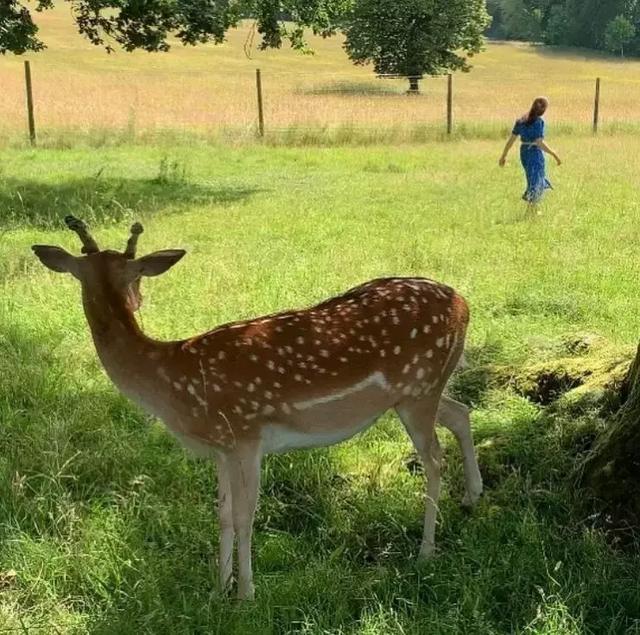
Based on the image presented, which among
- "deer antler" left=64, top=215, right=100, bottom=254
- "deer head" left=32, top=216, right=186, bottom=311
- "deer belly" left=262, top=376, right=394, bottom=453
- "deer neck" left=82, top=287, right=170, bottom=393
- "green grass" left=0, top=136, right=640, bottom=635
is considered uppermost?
"deer antler" left=64, top=215, right=100, bottom=254

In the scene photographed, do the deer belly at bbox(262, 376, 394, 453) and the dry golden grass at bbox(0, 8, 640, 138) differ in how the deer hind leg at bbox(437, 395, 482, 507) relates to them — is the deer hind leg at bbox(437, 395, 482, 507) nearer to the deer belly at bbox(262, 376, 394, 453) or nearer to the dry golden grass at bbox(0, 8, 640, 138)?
the deer belly at bbox(262, 376, 394, 453)

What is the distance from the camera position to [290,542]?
11.3 ft

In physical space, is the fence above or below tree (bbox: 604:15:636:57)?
below

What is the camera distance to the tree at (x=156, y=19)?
41.1ft

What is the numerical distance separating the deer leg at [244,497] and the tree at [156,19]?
1046 centimetres

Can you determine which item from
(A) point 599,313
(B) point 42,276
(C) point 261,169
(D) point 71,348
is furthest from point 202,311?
(C) point 261,169

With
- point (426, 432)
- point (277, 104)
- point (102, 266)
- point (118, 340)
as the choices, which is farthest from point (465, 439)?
point (277, 104)

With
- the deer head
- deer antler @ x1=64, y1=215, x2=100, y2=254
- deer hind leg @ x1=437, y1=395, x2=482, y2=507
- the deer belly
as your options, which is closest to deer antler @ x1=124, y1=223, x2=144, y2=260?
the deer head

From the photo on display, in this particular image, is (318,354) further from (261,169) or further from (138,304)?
(261,169)

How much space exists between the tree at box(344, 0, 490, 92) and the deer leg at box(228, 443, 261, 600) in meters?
39.7

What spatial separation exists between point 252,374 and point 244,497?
0.43m

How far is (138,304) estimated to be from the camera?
10.7ft

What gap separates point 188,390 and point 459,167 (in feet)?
40.1

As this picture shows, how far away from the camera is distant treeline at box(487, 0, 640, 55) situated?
243 feet
